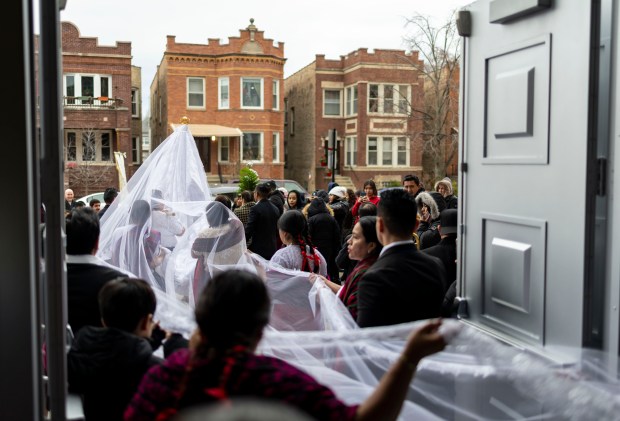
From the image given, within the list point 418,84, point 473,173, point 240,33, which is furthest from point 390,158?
point 473,173

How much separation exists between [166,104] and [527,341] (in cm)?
4107

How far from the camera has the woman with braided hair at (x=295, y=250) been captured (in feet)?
20.6

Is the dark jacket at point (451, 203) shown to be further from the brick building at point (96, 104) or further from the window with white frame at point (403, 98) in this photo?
the window with white frame at point (403, 98)

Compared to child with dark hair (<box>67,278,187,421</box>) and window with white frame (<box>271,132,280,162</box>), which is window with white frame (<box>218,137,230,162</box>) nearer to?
window with white frame (<box>271,132,280,162</box>)

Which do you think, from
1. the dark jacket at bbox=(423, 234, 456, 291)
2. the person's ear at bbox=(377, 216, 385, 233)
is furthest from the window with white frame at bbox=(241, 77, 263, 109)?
the person's ear at bbox=(377, 216, 385, 233)

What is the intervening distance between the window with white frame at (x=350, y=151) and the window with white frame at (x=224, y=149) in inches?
326

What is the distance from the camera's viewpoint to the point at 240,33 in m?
41.2

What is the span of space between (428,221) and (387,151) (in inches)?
1455

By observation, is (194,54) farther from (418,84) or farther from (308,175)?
(418,84)

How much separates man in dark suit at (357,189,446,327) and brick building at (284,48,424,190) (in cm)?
3825

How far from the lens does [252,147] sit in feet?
138

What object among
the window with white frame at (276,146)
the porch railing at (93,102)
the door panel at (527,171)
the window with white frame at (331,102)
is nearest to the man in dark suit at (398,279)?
the door panel at (527,171)

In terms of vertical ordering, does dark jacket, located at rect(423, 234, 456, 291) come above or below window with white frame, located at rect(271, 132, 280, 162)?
below

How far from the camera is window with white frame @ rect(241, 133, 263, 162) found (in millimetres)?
41812
